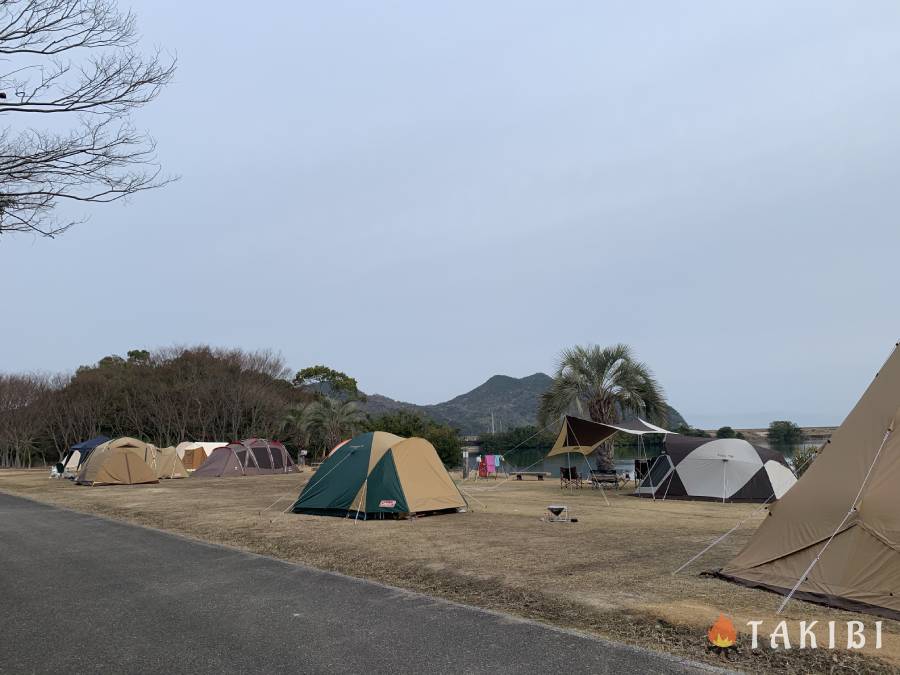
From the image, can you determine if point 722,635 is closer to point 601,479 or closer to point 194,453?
point 601,479

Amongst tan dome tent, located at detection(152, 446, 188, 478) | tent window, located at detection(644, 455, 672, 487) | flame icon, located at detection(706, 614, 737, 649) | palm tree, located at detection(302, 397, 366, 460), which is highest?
palm tree, located at detection(302, 397, 366, 460)

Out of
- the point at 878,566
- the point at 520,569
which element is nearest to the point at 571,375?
the point at 520,569

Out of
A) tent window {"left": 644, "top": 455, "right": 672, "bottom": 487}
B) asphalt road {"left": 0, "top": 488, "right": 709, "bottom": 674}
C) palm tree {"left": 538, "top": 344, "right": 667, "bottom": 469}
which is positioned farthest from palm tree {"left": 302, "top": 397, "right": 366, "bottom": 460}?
asphalt road {"left": 0, "top": 488, "right": 709, "bottom": 674}

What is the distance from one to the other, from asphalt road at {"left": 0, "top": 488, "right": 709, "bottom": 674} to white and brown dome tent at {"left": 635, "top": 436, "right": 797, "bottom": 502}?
13.1 metres

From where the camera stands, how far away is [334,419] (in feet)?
145

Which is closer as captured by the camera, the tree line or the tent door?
the tent door

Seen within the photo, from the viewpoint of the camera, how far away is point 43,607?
6590 mm

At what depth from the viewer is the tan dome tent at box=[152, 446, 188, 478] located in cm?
3060

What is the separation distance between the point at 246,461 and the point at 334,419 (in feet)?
35.0

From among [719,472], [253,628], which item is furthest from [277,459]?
[253,628]

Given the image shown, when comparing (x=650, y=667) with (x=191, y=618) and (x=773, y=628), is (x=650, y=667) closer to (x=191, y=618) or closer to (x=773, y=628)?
(x=773, y=628)

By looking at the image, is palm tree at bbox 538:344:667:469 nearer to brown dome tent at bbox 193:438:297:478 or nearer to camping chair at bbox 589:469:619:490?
camping chair at bbox 589:469:619:490

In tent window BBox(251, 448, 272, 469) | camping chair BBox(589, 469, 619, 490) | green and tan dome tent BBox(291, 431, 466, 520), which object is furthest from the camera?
tent window BBox(251, 448, 272, 469)

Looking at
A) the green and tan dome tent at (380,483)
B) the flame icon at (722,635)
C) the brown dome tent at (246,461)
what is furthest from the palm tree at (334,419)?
the flame icon at (722,635)
